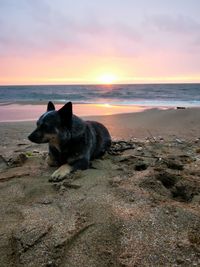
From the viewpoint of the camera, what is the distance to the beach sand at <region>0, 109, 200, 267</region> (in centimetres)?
258

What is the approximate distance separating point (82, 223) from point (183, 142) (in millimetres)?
5291

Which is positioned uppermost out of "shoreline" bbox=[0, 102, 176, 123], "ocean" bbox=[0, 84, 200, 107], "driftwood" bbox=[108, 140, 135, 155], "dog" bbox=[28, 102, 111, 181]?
"dog" bbox=[28, 102, 111, 181]

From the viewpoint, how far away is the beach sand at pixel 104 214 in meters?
2.58

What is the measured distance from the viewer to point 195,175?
451 cm

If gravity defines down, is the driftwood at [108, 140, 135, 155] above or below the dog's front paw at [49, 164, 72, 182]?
below

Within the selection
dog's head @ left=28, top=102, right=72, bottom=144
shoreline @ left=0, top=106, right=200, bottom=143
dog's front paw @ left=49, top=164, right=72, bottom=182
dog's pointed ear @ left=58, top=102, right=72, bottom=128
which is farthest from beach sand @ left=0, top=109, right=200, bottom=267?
shoreline @ left=0, top=106, right=200, bottom=143

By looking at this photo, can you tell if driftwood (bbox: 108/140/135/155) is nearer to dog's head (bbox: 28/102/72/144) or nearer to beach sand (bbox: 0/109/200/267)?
beach sand (bbox: 0/109/200/267)

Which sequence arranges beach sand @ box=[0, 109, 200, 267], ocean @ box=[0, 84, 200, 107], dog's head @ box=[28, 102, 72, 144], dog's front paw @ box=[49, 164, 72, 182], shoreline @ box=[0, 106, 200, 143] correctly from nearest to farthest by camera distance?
1. beach sand @ box=[0, 109, 200, 267]
2. dog's front paw @ box=[49, 164, 72, 182]
3. dog's head @ box=[28, 102, 72, 144]
4. shoreline @ box=[0, 106, 200, 143]
5. ocean @ box=[0, 84, 200, 107]

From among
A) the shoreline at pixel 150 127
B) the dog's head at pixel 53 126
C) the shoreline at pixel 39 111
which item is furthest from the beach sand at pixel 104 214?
the shoreline at pixel 39 111

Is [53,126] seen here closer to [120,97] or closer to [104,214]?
[104,214]

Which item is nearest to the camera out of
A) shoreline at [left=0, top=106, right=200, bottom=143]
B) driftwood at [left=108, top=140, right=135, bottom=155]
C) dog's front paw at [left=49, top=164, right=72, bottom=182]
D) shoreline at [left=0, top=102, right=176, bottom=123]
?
dog's front paw at [left=49, top=164, right=72, bottom=182]

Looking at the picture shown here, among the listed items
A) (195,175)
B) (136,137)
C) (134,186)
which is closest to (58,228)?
(134,186)

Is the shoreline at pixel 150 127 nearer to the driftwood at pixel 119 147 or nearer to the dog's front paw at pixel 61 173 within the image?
the driftwood at pixel 119 147

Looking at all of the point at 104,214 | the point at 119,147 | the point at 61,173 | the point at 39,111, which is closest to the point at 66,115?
the point at 61,173
